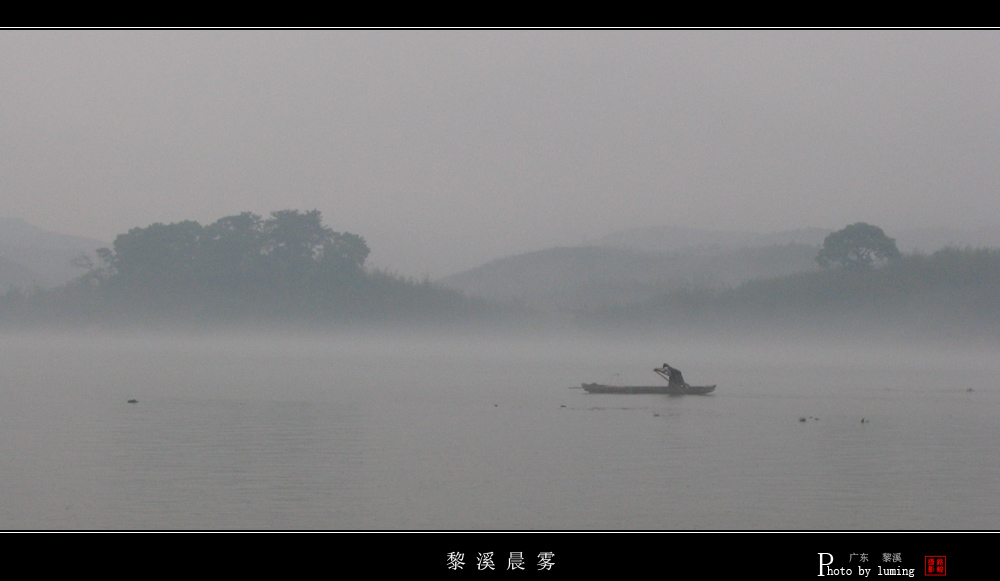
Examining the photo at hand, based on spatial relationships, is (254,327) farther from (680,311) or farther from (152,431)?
(152,431)

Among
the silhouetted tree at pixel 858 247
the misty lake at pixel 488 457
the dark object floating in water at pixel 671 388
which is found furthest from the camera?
the silhouetted tree at pixel 858 247

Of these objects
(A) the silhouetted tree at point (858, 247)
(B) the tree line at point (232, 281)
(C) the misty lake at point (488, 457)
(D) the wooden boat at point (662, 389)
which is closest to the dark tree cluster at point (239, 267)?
(B) the tree line at point (232, 281)

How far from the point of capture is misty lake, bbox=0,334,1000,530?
72.5ft

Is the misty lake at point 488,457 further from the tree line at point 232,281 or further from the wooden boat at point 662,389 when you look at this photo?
the tree line at point 232,281

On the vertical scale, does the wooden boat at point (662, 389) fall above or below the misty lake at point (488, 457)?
above

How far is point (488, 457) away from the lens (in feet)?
99.2

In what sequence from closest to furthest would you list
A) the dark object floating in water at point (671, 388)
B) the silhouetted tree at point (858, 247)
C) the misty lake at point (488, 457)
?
the misty lake at point (488, 457) < the dark object floating in water at point (671, 388) < the silhouetted tree at point (858, 247)

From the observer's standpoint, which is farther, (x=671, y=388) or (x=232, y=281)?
(x=232, y=281)

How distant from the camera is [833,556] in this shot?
50.1 ft

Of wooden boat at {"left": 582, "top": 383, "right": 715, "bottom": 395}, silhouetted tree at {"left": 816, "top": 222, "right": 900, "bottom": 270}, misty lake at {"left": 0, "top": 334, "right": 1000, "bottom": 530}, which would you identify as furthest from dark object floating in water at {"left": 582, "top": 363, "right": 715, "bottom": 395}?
silhouetted tree at {"left": 816, "top": 222, "right": 900, "bottom": 270}

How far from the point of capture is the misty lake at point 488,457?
22.1m

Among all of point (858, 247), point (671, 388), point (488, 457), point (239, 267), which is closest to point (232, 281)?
point (239, 267)

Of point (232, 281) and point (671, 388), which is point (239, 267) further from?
point (671, 388)

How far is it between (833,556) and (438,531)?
304 inches
